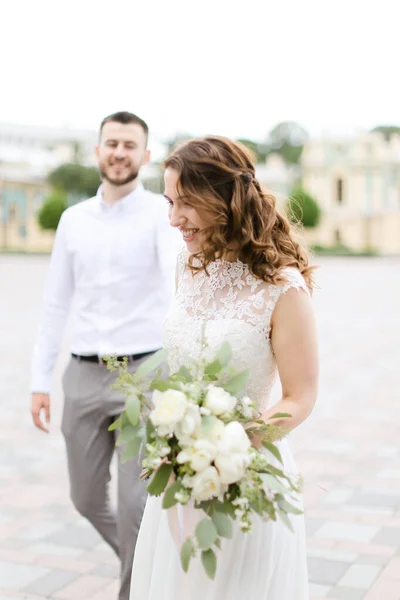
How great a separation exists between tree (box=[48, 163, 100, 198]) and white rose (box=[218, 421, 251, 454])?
6992 cm

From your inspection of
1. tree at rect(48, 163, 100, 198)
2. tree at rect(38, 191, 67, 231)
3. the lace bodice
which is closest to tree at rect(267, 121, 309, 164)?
tree at rect(48, 163, 100, 198)

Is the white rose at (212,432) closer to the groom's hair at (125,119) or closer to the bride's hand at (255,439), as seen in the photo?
the bride's hand at (255,439)

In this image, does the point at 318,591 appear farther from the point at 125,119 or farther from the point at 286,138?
the point at 286,138

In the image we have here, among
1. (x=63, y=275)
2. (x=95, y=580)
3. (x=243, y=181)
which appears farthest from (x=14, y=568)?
(x=243, y=181)

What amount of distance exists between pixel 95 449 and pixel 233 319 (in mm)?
1473

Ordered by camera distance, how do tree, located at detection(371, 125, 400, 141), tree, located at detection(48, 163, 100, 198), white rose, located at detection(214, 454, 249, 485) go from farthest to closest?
tree, located at detection(371, 125, 400, 141)
tree, located at detection(48, 163, 100, 198)
white rose, located at detection(214, 454, 249, 485)

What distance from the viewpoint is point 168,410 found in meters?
1.95

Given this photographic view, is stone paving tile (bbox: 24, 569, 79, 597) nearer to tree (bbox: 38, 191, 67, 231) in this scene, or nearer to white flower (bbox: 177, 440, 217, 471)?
white flower (bbox: 177, 440, 217, 471)

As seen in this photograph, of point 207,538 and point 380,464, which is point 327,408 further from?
point 207,538

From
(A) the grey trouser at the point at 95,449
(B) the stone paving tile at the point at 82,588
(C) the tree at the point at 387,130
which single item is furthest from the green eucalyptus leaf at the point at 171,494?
(C) the tree at the point at 387,130

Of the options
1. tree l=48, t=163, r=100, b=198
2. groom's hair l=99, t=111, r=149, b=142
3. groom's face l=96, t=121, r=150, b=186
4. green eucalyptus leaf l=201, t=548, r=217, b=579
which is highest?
groom's hair l=99, t=111, r=149, b=142

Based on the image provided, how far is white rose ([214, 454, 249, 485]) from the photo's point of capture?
192 cm

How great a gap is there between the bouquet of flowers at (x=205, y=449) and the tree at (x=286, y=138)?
287ft

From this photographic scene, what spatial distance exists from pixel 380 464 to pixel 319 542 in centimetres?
177
